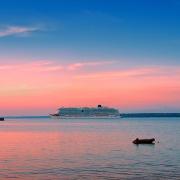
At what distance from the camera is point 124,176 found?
45812 millimetres

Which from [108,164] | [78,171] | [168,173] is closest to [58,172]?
[78,171]

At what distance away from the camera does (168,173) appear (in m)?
48.0

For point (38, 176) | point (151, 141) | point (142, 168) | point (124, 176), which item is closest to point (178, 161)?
point (142, 168)

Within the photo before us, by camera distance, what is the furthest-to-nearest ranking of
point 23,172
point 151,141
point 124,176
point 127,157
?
point 151,141 → point 127,157 → point 23,172 → point 124,176

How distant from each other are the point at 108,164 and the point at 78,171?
23.0ft

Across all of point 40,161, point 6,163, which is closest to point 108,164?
point 40,161

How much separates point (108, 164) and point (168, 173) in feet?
33.6

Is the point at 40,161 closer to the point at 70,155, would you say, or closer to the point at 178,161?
the point at 70,155

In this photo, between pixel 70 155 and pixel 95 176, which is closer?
pixel 95 176

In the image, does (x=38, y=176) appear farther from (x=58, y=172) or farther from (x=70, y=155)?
(x=70, y=155)

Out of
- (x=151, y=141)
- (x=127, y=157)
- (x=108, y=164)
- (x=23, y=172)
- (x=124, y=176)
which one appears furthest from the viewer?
(x=151, y=141)

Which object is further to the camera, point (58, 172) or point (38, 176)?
point (58, 172)

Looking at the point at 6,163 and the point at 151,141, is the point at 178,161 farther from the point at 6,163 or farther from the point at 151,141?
the point at 151,141

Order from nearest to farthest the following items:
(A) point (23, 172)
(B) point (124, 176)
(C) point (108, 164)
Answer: (B) point (124, 176) < (A) point (23, 172) < (C) point (108, 164)
